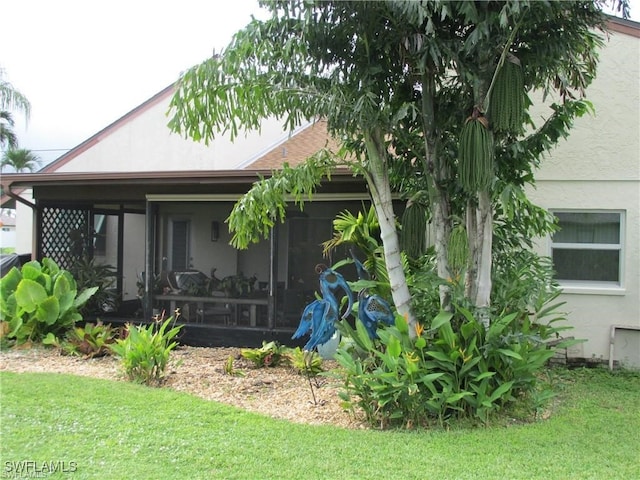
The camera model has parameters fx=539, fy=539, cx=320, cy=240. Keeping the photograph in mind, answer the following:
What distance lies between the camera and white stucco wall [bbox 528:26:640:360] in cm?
785

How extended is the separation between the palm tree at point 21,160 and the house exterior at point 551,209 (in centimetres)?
2011

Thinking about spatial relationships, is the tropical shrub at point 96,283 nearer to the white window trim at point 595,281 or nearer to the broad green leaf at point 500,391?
the broad green leaf at point 500,391

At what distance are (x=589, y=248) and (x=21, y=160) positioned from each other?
29.1 metres

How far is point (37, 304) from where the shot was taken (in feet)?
27.1

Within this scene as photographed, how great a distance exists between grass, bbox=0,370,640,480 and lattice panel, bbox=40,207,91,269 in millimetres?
5411

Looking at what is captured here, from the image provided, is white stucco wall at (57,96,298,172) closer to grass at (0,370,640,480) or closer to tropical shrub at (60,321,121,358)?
tropical shrub at (60,321,121,358)

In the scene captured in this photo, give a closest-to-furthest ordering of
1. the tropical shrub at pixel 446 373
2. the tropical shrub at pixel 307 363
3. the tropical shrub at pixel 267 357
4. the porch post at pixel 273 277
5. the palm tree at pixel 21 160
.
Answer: the tropical shrub at pixel 446 373, the tropical shrub at pixel 307 363, the tropical shrub at pixel 267 357, the porch post at pixel 273 277, the palm tree at pixel 21 160

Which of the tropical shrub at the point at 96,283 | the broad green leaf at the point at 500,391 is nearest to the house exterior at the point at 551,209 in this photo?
the tropical shrub at the point at 96,283

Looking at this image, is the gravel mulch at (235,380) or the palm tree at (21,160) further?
the palm tree at (21,160)

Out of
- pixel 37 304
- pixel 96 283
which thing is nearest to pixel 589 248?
pixel 37 304

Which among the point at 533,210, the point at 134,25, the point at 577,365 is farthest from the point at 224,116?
A: the point at 577,365

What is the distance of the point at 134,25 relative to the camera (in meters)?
9.60

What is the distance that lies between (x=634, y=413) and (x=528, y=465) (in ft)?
7.24

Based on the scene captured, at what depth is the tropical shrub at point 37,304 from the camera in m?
8.28
